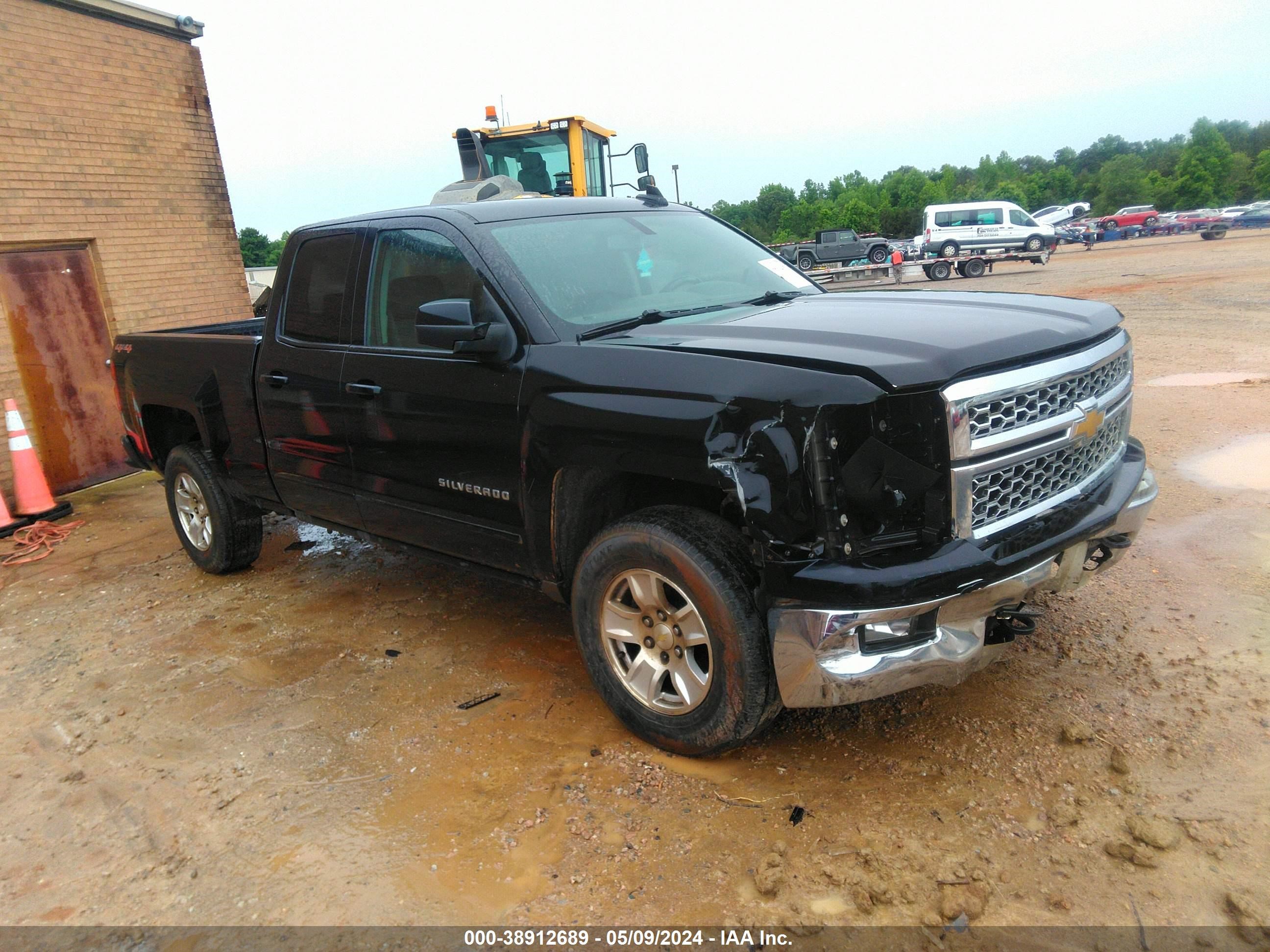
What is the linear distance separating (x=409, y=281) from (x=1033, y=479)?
272cm

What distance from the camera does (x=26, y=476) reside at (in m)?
7.58

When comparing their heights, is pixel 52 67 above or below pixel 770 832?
above

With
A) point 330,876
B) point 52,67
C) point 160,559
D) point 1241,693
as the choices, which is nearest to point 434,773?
point 330,876

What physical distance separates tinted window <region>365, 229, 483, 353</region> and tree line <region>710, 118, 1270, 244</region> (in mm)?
63698

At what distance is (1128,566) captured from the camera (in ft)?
14.8

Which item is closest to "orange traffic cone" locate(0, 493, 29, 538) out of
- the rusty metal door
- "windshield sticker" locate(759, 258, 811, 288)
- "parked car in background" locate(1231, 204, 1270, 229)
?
the rusty metal door

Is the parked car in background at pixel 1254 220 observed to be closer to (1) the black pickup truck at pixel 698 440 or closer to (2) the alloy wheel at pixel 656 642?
(1) the black pickup truck at pixel 698 440

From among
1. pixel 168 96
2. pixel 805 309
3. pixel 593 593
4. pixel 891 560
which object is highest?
pixel 168 96

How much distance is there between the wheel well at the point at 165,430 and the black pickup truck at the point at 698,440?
1244 mm

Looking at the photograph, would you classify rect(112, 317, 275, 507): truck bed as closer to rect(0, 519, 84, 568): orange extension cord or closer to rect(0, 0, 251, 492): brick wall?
rect(0, 519, 84, 568): orange extension cord

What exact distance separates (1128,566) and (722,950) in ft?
10.6

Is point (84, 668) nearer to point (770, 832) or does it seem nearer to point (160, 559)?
point (160, 559)

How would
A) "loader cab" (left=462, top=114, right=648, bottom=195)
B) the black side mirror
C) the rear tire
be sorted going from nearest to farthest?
the black side mirror
the rear tire
"loader cab" (left=462, top=114, right=648, bottom=195)

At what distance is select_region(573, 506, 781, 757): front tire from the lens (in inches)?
112
